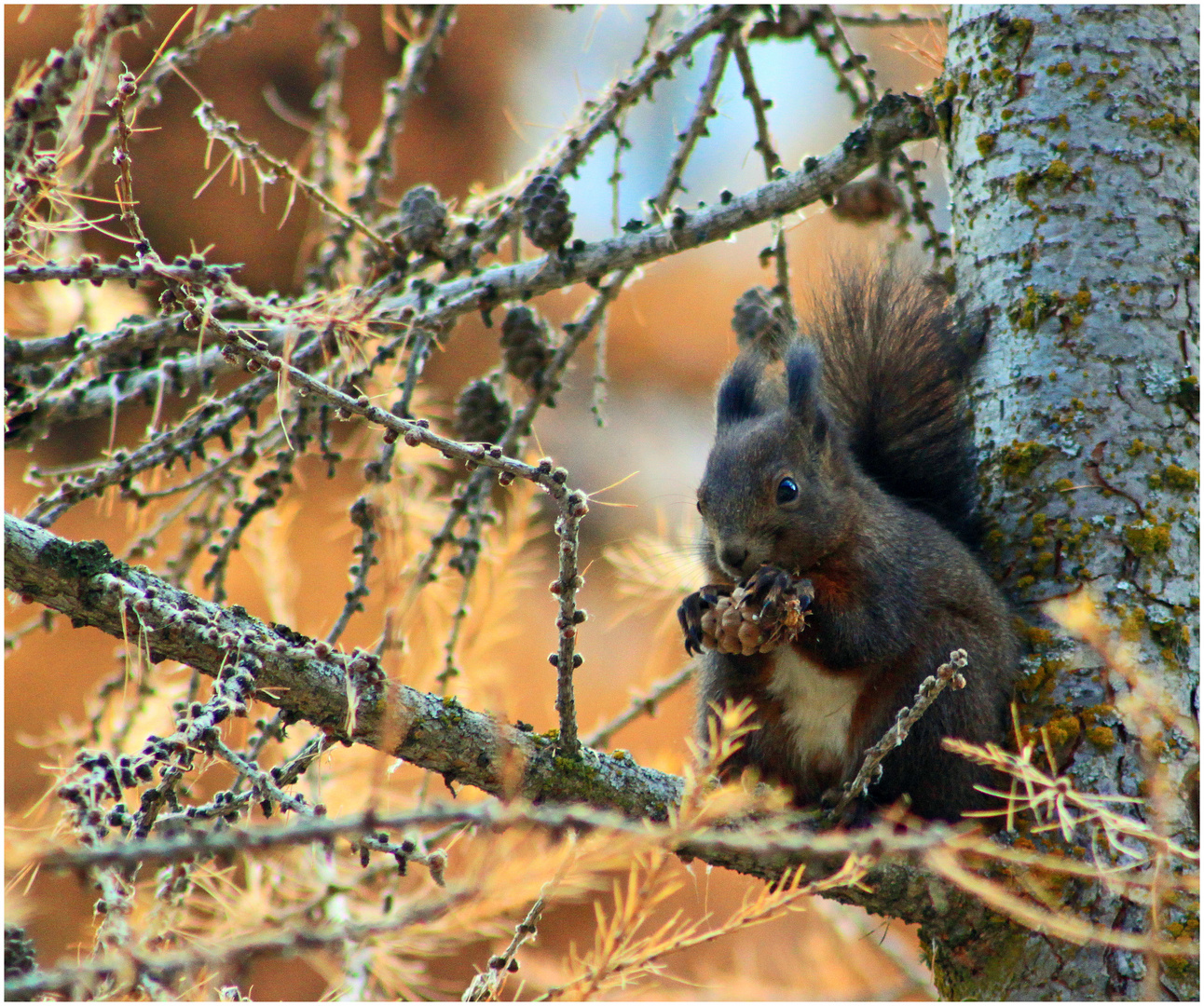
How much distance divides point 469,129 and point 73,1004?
220 inches

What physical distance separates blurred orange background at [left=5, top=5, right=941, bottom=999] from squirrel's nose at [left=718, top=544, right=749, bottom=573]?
1409 millimetres

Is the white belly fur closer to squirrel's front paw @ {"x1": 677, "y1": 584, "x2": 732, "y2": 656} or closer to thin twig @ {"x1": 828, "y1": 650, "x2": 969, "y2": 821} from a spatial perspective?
squirrel's front paw @ {"x1": 677, "y1": 584, "x2": 732, "y2": 656}

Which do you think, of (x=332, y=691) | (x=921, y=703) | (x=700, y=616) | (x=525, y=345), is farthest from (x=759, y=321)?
(x=332, y=691)

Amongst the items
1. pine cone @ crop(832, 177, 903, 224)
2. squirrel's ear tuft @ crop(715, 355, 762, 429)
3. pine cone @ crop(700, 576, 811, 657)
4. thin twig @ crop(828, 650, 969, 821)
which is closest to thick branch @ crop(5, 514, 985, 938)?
thin twig @ crop(828, 650, 969, 821)

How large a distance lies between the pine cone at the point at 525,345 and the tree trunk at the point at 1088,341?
0.68 meters

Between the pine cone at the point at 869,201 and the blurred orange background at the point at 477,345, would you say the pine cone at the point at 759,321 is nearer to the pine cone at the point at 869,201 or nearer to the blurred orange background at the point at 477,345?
the pine cone at the point at 869,201

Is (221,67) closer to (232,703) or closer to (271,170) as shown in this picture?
(271,170)

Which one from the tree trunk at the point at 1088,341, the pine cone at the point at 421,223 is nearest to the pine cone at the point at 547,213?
the pine cone at the point at 421,223

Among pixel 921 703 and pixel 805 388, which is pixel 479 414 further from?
pixel 921 703

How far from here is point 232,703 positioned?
2.94 feet

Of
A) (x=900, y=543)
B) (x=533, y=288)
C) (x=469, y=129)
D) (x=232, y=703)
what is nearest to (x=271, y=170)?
(x=533, y=288)

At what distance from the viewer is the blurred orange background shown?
416 centimetres

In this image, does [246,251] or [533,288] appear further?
[246,251]

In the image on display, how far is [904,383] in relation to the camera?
1.82 m
